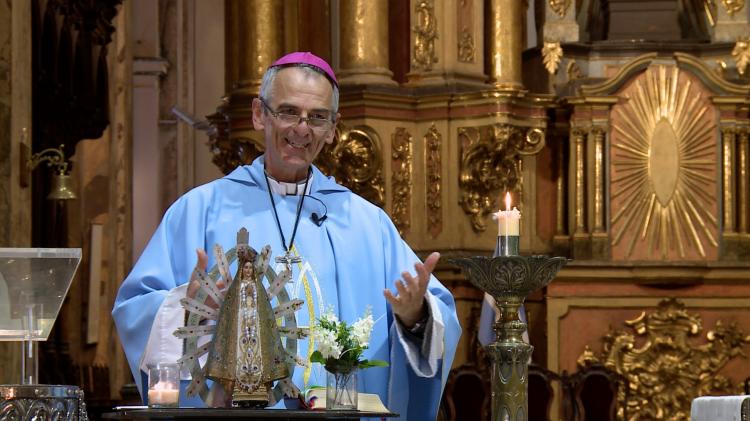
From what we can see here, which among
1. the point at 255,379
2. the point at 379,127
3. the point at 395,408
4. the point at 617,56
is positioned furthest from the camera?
the point at 617,56

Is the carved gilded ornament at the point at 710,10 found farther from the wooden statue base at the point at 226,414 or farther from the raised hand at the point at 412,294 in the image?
the wooden statue base at the point at 226,414

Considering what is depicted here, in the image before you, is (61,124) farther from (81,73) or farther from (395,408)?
(395,408)

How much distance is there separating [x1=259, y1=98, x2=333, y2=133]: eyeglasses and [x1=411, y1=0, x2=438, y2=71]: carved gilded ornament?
7.36 m

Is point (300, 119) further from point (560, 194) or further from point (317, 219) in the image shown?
point (560, 194)

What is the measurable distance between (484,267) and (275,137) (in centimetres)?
75

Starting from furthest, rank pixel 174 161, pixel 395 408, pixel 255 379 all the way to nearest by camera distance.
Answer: pixel 174 161, pixel 395 408, pixel 255 379

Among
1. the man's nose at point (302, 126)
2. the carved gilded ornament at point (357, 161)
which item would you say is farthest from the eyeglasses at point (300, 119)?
the carved gilded ornament at point (357, 161)

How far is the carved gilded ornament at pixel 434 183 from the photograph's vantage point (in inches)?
477

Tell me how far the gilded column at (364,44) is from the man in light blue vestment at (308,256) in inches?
263

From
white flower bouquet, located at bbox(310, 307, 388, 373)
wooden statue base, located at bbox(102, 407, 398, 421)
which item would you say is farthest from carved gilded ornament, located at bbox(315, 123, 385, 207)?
wooden statue base, located at bbox(102, 407, 398, 421)

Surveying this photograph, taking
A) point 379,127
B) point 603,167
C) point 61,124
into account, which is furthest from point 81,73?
point 603,167

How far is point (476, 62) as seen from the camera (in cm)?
1236

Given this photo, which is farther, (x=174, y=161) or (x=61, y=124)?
(x=174, y=161)

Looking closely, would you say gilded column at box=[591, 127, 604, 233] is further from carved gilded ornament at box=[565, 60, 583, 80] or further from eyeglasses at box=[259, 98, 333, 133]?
eyeglasses at box=[259, 98, 333, 133]
